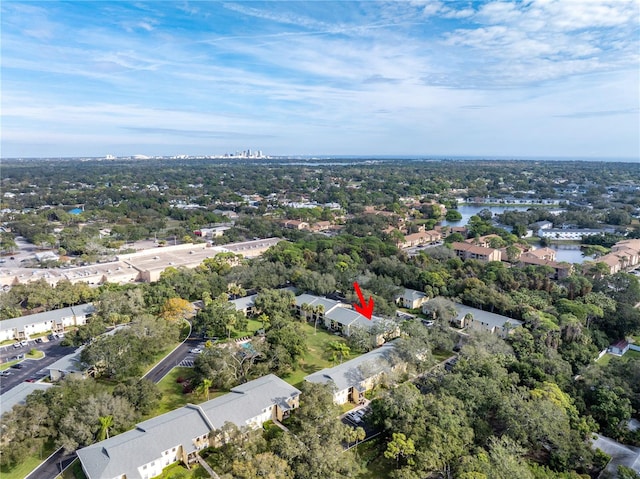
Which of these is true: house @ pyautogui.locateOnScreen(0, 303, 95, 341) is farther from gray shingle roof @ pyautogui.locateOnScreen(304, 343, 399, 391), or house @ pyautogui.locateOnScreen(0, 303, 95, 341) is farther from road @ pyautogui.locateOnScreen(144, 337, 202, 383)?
gray shingle roof @ pyautogui.locateOnScreen(304, 343, 399, 391)

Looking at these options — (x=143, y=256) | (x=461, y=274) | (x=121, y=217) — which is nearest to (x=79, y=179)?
(x=121, y=217)

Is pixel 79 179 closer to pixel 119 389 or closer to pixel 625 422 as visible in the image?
pixel 119 389

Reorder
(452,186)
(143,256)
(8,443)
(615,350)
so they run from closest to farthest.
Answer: (8,443), (615,350), (143,256), (452,186)

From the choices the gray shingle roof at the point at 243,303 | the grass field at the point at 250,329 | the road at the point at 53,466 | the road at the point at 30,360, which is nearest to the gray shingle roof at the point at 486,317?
the grass field at the point at 250,329

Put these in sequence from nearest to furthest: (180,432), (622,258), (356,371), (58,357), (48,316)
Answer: (180,432), (356,371), (58,357), (48,316), (622,258)

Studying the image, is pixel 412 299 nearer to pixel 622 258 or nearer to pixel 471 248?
pixel 471 248

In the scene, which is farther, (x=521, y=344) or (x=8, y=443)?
(x=521, y=344)

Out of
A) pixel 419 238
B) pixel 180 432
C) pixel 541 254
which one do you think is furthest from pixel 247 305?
pixel 419 238

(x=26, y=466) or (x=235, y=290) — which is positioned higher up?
(x=235, y=290)
